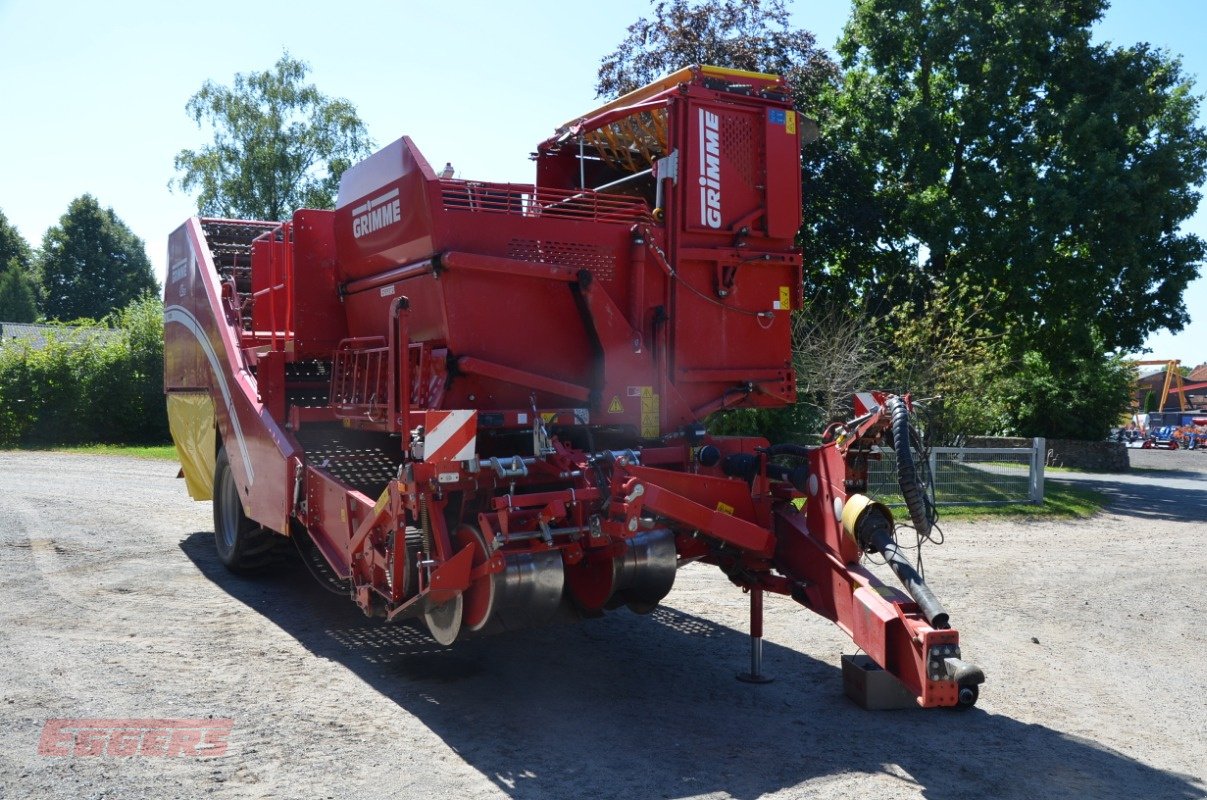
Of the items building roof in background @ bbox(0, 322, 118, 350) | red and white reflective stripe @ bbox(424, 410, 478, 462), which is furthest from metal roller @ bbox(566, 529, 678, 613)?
building roof in background @ bbox(0, 322, 118, 350)

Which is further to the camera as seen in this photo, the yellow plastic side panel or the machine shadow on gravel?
the yellow plastic side panel

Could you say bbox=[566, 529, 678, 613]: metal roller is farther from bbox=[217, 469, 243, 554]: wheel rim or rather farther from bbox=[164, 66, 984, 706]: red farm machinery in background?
bbox=[217, 469, 243, 554]: wheel rim

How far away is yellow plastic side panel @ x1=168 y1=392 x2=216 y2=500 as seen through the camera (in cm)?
927

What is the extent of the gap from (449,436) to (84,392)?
925 inches

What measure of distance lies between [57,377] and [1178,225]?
2547cm

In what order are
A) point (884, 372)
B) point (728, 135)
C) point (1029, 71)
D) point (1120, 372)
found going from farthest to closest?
point (1120, 372), point (1029, 71), point (884, 372), point (728, 135)

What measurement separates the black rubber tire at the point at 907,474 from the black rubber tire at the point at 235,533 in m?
5.41

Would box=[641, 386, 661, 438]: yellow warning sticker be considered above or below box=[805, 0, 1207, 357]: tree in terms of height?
below

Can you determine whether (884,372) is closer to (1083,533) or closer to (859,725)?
(1083,533)

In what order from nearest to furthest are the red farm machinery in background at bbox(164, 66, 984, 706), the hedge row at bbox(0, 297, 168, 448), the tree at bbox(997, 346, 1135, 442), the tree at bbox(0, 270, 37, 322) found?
the red farm machinery in background at bbox(164, 66, 984, 706)
the hedge row at bbox(0, 297, 168, 448)
the tree at bbox(997, 346, 1135, 442)
the tree at bbox(0, 270, 37, 322)

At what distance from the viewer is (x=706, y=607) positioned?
8078mm

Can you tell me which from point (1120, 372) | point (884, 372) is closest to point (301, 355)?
point (884, 372)

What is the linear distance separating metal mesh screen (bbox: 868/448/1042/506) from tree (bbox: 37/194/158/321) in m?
62.5

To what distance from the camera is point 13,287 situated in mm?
64438
